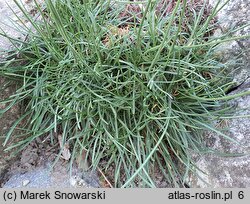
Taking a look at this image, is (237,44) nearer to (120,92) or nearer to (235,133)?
(235,133)

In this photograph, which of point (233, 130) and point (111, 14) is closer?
point (233, 130)

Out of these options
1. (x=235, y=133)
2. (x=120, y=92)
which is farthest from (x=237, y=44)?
(x=120, y=92)

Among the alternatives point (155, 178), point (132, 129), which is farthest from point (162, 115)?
point (155, 178)

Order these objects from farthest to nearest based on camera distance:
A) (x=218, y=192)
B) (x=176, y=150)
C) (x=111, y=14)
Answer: (x=111, y=14), (x=176, y=150), (x=218, y=192)

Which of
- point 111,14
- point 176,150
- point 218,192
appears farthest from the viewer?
point 111,14

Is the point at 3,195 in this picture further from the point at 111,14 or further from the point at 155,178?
the point at 111,14
